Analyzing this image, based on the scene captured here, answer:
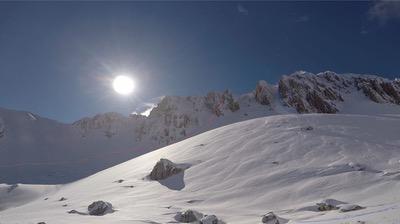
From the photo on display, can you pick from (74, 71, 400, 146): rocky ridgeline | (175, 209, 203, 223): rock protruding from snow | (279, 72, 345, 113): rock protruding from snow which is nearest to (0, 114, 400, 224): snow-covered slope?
(175, 209, 203, 223): rock protruding from snow

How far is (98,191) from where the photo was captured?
Result: 46.6 m

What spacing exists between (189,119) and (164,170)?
142 metres

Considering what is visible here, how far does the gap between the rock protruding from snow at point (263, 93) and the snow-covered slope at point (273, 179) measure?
132 metres

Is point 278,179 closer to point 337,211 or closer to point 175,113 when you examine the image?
point 337,211

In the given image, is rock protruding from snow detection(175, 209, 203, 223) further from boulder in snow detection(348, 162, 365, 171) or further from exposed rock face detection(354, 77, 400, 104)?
exposed rock face detection(354, 77, 400, 104)

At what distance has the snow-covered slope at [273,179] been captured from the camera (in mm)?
26234

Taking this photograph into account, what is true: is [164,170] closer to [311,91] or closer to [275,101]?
[311,91]

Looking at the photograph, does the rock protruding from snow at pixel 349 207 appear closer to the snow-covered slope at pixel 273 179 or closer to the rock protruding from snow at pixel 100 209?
the snow-covered slope at pixel 273 179

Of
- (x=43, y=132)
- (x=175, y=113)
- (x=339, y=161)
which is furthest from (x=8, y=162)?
(x=339, y=161)

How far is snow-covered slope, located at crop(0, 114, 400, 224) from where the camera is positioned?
26234 millimetres

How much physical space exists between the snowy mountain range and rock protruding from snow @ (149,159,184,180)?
110785 mm

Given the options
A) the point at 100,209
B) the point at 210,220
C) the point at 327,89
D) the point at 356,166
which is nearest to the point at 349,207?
the point at 210,220

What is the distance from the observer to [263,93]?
7495 inches

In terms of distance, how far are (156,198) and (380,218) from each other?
23.5 metres
